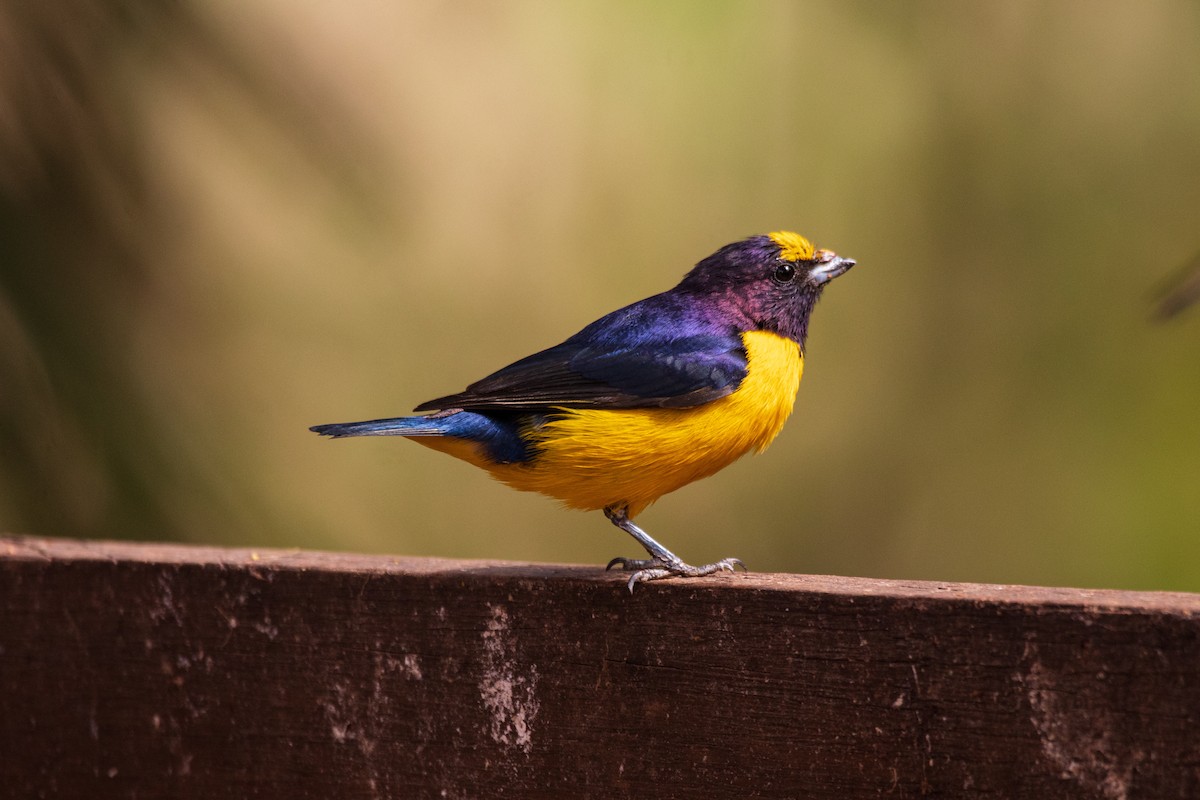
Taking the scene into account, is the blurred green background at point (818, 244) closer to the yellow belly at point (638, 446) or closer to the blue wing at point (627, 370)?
the blue wing at point (627, 370)

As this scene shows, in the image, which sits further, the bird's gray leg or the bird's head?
the bird's head

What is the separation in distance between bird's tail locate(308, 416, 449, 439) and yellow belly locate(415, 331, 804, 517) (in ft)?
0.15

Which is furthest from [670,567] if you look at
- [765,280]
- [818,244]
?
[818,244]

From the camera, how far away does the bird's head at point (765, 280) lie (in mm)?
3068

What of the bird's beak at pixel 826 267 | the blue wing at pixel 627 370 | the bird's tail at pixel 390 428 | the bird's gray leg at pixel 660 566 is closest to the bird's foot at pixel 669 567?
the bird's gray leg at pixel 660 566

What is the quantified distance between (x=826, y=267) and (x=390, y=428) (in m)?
1.12

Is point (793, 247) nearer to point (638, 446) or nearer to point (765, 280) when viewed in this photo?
point (765, 280)

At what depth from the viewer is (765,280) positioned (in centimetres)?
309

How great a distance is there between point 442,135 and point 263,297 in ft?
2.98

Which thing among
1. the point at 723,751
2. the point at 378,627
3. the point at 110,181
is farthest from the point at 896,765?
the point at 110,181

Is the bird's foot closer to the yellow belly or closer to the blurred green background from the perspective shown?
the yellow belly

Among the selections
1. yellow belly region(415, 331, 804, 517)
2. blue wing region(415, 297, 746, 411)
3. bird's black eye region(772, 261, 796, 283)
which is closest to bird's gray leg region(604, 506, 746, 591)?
yellow belly region(415, 331, 804, 517)

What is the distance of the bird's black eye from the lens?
121 inches

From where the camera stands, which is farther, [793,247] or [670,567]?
[793,247]
